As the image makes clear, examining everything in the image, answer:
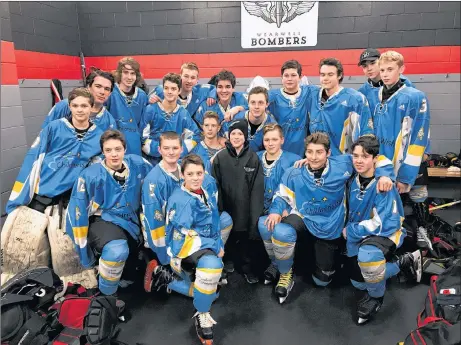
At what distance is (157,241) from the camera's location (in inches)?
88.5

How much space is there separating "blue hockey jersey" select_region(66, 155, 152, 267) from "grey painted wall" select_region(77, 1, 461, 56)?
2749mm

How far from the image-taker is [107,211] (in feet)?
7.57

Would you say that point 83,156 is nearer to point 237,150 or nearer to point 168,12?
point 237,150

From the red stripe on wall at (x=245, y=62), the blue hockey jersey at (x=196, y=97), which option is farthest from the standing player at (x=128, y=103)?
the red stripe on wall at (x=245, y=62)

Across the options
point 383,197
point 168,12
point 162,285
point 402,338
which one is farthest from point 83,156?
point 168,12

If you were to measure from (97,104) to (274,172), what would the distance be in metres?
1.45

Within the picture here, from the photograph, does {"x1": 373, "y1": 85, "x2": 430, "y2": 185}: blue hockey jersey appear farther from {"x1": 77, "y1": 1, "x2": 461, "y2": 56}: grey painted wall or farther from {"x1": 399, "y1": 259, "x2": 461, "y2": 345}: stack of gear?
{"x1": 77, "y1": 1, "x2": 461, "y2": 56}: grey painted wall

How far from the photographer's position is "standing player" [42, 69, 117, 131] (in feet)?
8.46

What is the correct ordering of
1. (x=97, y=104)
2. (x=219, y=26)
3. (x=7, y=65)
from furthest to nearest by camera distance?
(x=219, y=26)
(x=7, y=65)
(x=97, y=104)

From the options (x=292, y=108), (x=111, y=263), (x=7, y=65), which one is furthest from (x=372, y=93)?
(x=7, y=65)

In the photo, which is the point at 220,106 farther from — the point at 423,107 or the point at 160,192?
the point at 423,107

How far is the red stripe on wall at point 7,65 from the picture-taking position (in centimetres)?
288

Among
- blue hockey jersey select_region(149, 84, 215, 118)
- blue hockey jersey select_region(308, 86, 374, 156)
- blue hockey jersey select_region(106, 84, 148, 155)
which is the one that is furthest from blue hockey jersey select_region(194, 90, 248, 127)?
blue hockey jersey select_region(308, 86, 374, 156)

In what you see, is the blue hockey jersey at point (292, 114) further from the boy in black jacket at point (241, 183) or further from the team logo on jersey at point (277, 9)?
the team logo on jersey at point (277, 9)
